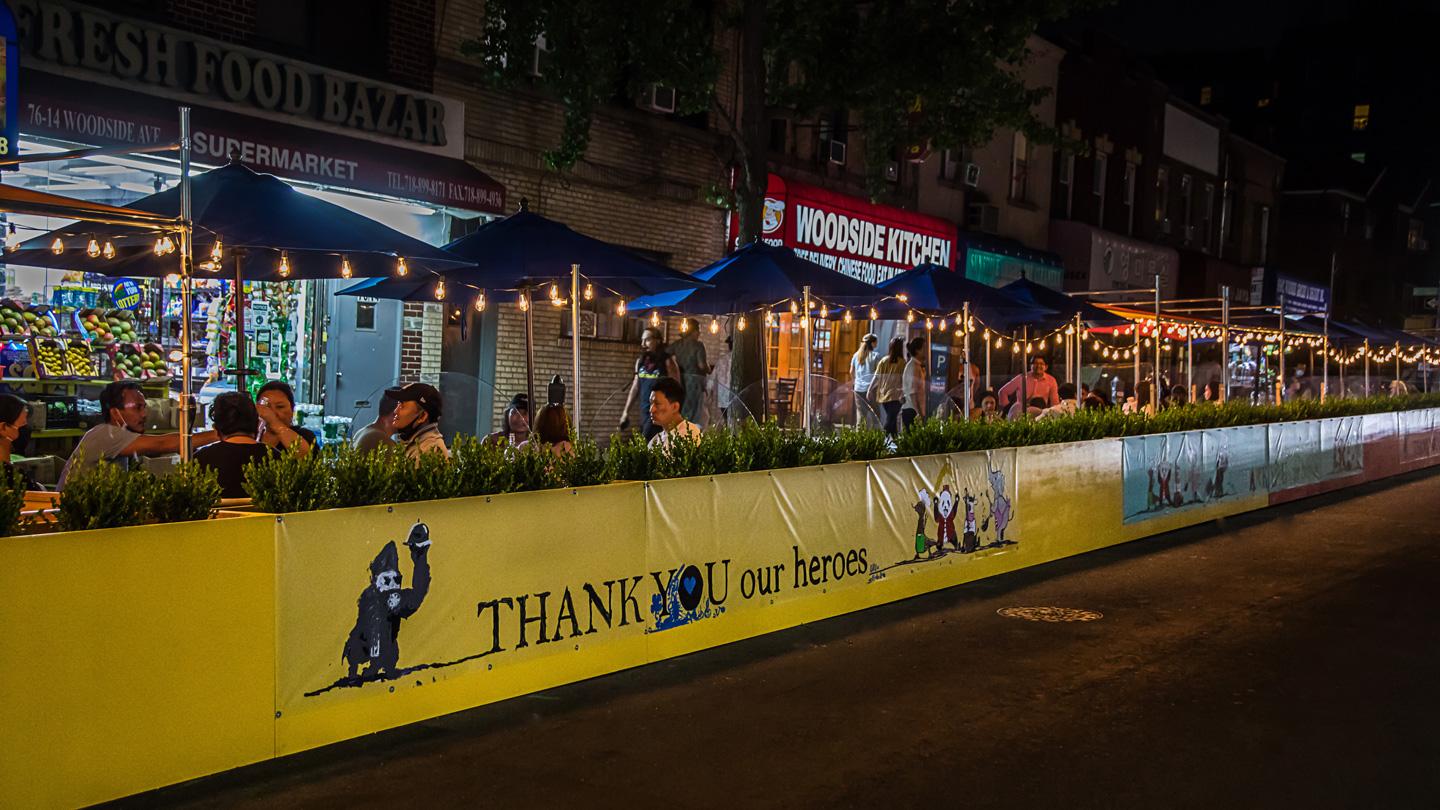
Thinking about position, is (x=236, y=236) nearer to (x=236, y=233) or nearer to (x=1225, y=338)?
(x=236, y=233)

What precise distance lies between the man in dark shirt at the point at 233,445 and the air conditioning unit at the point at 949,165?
2087cm

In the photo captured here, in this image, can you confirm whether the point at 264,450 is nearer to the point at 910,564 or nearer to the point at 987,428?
the point at 910,564

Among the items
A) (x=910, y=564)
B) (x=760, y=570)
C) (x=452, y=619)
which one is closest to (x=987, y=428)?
(x=910, y=564)

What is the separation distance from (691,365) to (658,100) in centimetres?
→ 489

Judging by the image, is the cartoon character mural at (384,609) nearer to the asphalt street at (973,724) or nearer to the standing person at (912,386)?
the asphalt street at (973,724)

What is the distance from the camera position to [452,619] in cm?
643

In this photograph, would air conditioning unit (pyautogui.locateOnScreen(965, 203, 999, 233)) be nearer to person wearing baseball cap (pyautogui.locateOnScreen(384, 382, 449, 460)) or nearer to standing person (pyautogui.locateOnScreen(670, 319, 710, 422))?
standing person (pyautogui.locateOnScreen(670, 319, 710, 422))

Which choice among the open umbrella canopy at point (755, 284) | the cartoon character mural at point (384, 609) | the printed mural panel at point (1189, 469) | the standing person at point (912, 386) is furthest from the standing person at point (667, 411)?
the standing person at point (912, 386)

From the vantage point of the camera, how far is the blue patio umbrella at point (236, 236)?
879 centimetres

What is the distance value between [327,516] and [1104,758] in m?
3.82

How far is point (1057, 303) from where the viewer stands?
61.3ft

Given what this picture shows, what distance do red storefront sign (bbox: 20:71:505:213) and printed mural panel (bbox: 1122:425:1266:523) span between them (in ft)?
26.4

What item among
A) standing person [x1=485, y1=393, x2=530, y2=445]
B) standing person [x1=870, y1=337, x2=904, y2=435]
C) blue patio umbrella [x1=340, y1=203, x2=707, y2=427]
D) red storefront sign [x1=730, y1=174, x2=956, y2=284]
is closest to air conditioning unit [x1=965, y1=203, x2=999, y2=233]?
red storefront sign [x1=730, y1=174, x2=956, y2=284]

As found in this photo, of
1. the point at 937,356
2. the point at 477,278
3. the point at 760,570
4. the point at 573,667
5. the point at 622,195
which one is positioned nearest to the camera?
the point at 573,667
